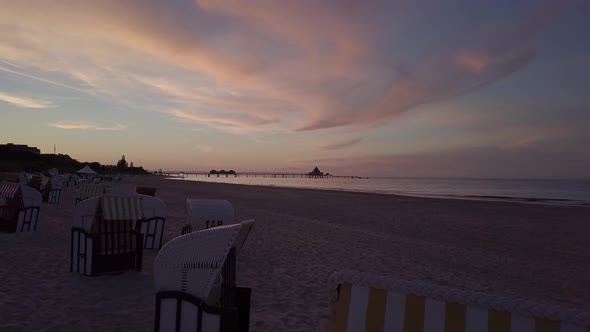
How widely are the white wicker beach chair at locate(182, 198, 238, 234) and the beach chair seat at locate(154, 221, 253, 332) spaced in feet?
17.6

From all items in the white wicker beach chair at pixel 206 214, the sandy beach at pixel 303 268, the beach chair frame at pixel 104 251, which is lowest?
the sandy beach at pixel 303 268

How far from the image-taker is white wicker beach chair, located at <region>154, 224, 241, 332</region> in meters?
3.83

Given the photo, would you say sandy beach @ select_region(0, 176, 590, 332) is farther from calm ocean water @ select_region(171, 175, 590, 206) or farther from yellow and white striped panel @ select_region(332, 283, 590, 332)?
calm ocean water @ select_region(171, 175, 590, 206)

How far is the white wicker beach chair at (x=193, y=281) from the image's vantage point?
12.6 feet

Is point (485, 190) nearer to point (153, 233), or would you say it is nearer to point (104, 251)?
point (153, 233)

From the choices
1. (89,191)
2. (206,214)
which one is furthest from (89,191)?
(206,214)

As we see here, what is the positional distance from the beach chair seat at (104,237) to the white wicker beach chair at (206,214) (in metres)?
1.79

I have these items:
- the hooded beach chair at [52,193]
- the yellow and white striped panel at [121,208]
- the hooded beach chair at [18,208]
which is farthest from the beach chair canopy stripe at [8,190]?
the hooded beach chair at [52,193]

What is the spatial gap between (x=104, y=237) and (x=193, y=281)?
4388 mm

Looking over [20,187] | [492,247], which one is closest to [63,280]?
[20,187]

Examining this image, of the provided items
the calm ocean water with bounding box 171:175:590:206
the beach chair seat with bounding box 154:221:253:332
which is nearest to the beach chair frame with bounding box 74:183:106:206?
the beach chair seat with bounding box 154:221:253:332

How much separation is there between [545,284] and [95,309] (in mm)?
8183

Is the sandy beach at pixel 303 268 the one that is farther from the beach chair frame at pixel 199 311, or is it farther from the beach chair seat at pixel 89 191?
the beach chair frame at pixel 199 311

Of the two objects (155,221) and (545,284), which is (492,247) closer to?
(545,284)
